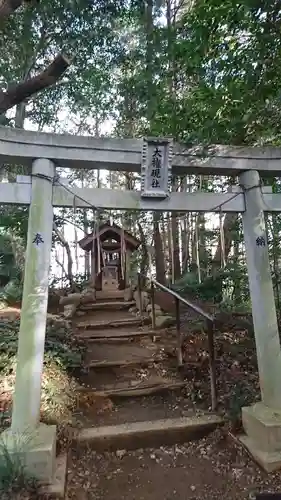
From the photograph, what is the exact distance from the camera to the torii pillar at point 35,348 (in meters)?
2.57

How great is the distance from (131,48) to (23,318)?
7641 millimetres

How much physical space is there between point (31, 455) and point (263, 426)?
1916 mm

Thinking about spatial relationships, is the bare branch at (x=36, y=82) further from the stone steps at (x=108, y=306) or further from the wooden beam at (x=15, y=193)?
the stone steps at (x=108, y=306)

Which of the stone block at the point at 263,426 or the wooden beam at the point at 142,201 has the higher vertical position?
the wooden beam at the point at 142,201

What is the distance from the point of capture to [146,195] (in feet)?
10.9

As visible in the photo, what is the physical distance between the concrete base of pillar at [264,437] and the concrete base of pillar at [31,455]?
1.72 metres

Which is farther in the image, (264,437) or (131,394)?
(131,394)

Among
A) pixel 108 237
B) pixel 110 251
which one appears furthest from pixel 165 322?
pixel 108 237

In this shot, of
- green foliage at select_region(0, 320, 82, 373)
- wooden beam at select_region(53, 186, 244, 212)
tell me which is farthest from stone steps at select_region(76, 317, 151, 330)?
wooden beam at select_region(53, 186, 244, 212)

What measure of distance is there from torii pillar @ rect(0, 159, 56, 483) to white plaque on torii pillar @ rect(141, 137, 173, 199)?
90 centimetres

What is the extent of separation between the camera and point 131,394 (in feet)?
12.9

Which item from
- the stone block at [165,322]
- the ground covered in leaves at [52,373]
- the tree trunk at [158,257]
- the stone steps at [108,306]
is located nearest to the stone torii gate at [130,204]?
the ground covered in leaves at [52,373]

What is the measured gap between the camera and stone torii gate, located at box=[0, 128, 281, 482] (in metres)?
2.82

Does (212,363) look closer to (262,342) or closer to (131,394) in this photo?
(262,342)
